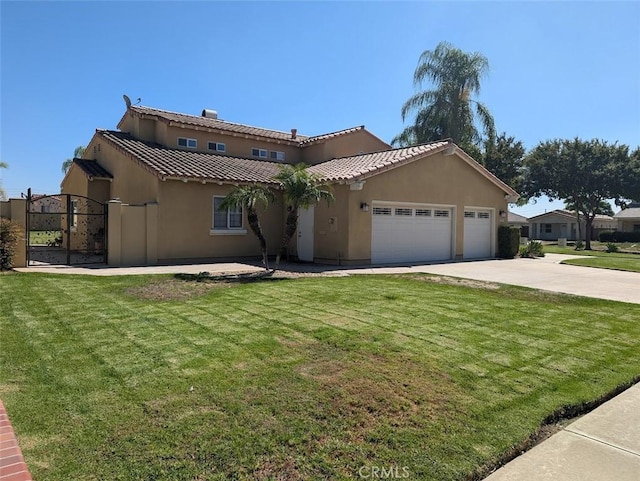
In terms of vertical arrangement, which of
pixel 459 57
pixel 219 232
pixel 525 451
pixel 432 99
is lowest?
pixel 525 451

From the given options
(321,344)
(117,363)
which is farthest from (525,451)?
(117,363)

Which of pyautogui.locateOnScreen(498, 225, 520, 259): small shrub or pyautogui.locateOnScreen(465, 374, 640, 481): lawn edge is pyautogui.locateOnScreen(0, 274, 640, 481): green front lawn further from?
pyautogui.locateOnScreen(498, 225, 520, 259): small shrub

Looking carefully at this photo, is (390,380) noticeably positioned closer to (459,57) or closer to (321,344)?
(321,344)

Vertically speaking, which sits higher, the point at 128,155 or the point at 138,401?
the point at 128,155

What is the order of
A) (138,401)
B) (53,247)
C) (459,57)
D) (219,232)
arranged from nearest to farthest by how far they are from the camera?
(138,401) < (219,232) < (53,247) < (459,57)

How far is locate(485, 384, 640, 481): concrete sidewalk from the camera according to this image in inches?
141

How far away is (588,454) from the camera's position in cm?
393

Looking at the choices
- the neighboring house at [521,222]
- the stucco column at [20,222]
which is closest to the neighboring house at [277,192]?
the stucco column at [20,222]

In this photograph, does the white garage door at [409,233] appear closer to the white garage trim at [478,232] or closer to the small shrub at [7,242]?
the white garage trim at [478,232]

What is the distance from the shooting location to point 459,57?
117 ft

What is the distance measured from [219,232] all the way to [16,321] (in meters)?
10.7

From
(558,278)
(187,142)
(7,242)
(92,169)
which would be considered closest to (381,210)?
(558,278)

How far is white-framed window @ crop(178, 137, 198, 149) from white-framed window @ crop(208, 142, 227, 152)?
0.76 meters

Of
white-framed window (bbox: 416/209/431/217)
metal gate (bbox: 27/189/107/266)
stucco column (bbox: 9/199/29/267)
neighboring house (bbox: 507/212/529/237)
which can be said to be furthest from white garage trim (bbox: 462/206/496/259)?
neighboring house (bbox: 507/212/529/237)
